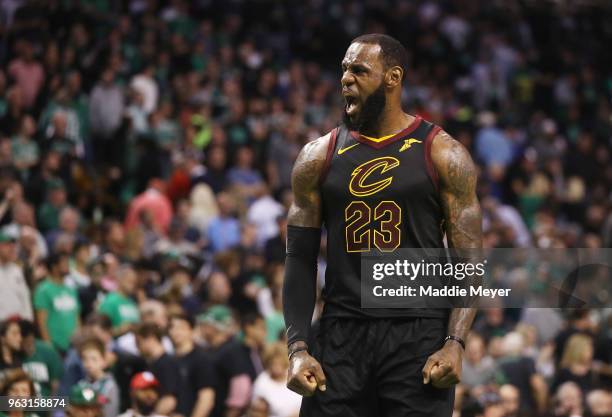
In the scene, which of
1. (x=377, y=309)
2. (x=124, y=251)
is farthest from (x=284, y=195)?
(x=377, y=309)

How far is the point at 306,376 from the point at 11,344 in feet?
15.4

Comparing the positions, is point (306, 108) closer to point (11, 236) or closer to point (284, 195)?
point (284, 195)

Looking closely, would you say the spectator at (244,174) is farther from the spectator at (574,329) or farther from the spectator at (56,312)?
the spectator at (574,329)

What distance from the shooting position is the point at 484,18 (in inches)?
915

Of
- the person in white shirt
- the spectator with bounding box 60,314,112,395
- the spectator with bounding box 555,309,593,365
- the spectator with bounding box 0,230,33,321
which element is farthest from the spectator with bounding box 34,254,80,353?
the spectator with bounding box 555,309,593,365

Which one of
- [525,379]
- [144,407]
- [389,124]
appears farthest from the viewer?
[525,379]

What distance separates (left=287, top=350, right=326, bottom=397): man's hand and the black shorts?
66 mm

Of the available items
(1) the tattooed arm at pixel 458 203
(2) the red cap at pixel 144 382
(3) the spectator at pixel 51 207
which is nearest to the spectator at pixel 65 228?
(3) the spectator at pixel 51 207

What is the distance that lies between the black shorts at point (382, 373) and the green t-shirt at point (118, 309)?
18.9 feet

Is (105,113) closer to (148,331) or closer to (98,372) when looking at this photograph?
(148,331)

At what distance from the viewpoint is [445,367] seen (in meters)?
5.00

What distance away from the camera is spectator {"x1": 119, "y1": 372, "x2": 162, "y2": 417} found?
28.4 ft

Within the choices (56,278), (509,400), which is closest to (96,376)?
(56,278)

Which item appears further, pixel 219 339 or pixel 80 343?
pixel 219 339
